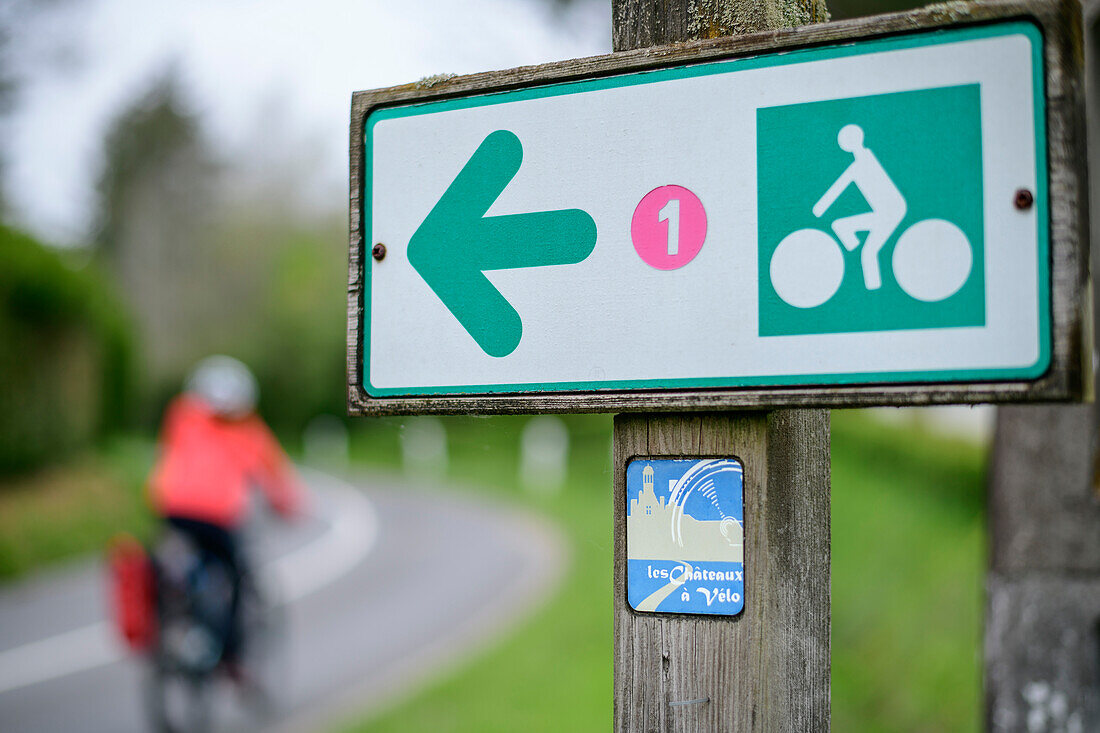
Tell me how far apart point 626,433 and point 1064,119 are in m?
0.62

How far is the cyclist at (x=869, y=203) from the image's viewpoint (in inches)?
41.3

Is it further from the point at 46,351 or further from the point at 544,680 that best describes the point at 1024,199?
the point at 46,351

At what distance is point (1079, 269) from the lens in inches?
38.5

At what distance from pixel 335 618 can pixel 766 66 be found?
292 inches

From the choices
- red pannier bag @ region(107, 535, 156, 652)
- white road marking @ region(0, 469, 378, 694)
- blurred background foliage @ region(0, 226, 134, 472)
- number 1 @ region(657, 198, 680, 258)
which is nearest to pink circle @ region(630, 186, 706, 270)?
number 1 @ region(657, 198, 680, 258)

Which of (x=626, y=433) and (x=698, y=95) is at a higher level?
(x=698, y=95)

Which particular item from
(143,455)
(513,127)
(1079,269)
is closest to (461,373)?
(513,127)

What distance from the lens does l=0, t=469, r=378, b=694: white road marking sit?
21.2 feet

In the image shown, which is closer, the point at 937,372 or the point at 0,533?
the point at 937,372

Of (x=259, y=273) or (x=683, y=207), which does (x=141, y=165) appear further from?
(x=683, y=207)

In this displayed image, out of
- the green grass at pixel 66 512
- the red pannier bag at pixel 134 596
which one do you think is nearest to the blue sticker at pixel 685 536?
the red pannier bag at pixel 134 596

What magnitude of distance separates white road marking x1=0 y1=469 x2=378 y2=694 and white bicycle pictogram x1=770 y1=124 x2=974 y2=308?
661cm

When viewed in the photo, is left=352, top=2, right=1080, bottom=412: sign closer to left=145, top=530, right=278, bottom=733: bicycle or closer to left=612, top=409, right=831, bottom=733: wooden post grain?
left=612, top=409, right=831, bottom=733: wooden post grain

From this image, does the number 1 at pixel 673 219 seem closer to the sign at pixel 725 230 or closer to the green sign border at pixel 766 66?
the sign at pixel 725 230
